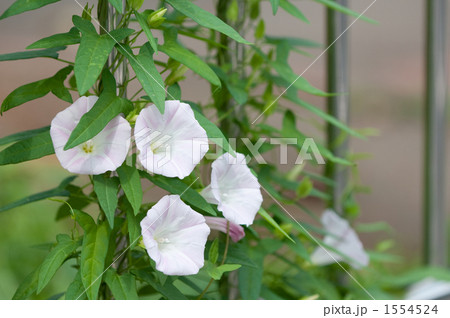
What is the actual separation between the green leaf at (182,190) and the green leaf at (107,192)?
0.12 feet

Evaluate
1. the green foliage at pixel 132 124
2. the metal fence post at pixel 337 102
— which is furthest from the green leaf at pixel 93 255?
the metal fence post at pixel 337 102

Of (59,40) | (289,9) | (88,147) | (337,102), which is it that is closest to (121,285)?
(88,147)

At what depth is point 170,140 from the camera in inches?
23.8

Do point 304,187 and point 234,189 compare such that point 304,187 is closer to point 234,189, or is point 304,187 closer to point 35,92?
point 234,189

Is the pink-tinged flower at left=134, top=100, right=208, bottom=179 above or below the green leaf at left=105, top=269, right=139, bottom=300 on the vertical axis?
above

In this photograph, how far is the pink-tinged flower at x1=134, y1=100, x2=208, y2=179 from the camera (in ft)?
1.91

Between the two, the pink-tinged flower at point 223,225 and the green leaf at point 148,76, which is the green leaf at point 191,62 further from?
the pink-tinged flower at point 223,225

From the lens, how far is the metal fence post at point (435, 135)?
1.26m

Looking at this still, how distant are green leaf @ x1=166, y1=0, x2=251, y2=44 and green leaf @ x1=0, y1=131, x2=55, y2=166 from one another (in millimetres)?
188

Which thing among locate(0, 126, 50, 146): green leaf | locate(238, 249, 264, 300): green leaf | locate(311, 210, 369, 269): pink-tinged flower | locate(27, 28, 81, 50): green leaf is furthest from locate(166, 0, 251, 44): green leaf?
locate(311, 210, 369, 269): pink-tinged flower

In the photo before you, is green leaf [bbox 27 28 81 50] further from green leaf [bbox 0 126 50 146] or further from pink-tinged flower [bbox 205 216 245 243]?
pink-tinged flower [bbox 205 216 245 243]

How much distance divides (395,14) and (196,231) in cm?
144

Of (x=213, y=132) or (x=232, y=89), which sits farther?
(x=232, y=89)

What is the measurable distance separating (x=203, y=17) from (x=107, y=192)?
0.20 metres
